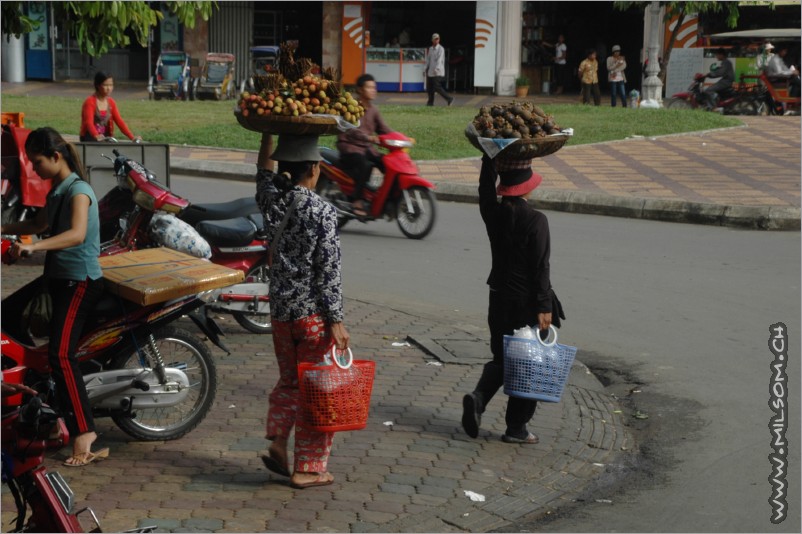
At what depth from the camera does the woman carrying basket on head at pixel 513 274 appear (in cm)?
584

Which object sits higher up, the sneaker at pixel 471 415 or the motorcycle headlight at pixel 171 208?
the motorcycle headlight at pixel 171 208

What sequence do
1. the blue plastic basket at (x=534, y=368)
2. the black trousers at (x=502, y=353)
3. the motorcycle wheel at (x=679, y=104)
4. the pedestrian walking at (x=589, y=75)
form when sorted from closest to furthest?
the blue plastic basket at (x=534, y=368) → the black trousers at (x=502, y=353) → the motorcycle wheel at (x=679, y=104) → the pedestrian walking at (x=589, y=75)

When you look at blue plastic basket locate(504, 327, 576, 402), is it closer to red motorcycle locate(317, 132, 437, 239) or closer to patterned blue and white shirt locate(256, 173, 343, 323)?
patterned blue and white shirt locate(256, 173, 343, 323)

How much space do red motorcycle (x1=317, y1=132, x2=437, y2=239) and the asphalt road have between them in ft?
0.79

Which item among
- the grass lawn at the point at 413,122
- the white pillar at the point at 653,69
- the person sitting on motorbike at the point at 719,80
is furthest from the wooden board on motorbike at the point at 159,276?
the person sitting on motorbike at the point at 719,80

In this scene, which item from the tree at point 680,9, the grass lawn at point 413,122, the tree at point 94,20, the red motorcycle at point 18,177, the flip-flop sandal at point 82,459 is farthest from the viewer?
the tree at point 680,9

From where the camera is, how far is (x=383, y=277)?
10.4 metres

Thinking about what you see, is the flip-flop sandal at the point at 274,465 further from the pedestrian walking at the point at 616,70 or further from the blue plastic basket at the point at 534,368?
the pedestrian walking at the point at 616,70

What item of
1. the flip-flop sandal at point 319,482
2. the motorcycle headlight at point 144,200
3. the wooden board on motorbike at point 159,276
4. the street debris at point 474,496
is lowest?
the street debris at point 474,496

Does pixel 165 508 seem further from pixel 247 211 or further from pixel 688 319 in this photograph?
pixel 688 319

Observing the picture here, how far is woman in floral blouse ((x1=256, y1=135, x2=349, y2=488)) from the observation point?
507cm

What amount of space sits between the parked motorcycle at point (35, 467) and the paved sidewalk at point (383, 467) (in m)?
1.26

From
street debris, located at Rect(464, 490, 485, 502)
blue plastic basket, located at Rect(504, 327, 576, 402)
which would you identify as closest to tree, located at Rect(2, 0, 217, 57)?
blue plastic basket, located at Rect(504, 327, 576, 402)

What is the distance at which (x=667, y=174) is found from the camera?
16.4 m
